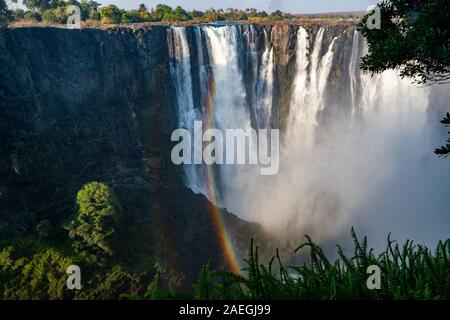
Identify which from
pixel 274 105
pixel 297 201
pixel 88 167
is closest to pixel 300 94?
pixel 274 105

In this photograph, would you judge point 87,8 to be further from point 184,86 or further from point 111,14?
point 184,86

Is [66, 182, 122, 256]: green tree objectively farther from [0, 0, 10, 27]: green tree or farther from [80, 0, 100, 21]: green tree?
[80, 0, 100, 21]: green tree

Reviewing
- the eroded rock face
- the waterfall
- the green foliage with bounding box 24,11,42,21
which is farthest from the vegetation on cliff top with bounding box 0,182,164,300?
the green foliage with bounding box 24,11,42,21

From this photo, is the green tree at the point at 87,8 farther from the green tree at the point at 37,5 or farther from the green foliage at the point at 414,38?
the green foliage at the point at 414,38

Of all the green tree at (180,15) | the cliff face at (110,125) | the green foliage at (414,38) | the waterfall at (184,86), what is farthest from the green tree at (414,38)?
the green tree at (180,15)

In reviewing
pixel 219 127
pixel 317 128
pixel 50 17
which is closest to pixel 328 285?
pixel 219 127
